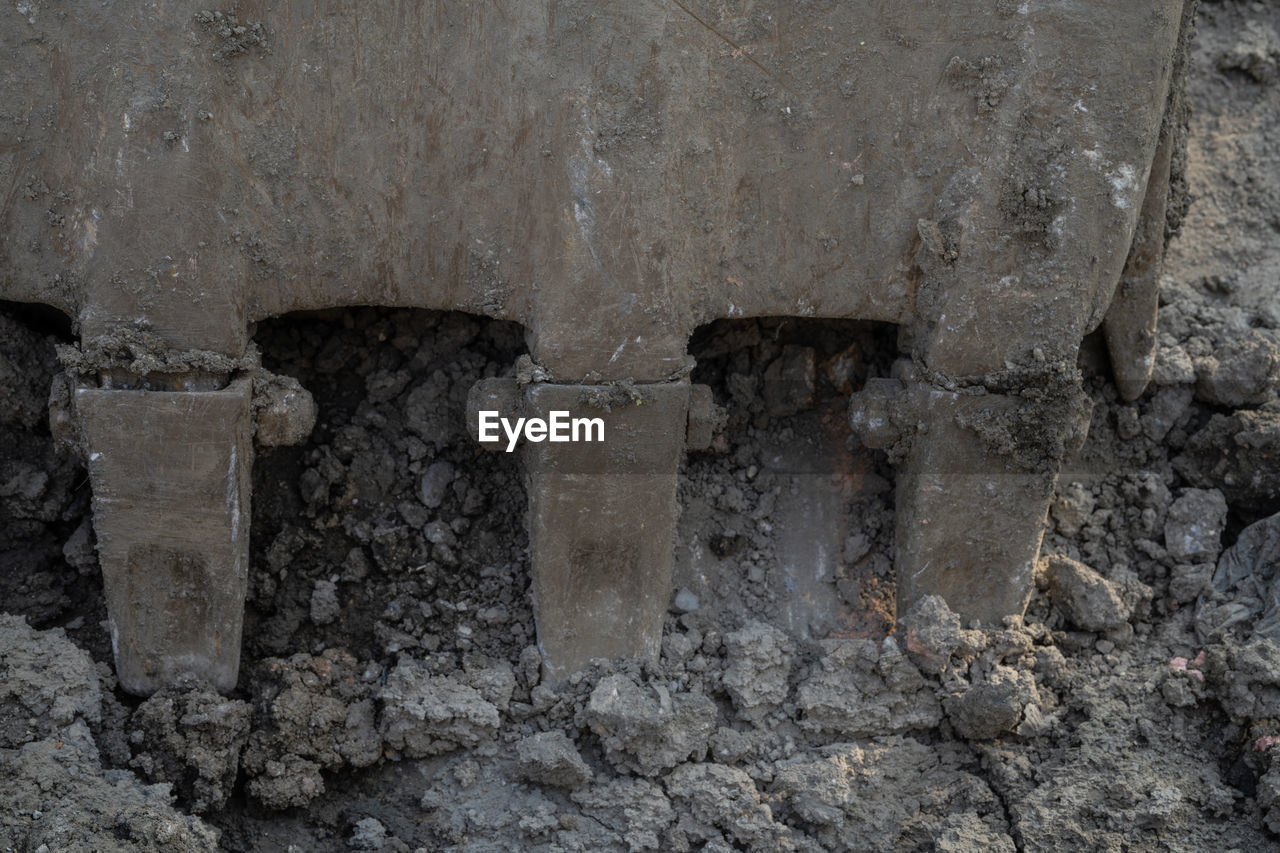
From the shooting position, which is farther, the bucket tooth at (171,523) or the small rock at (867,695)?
the small rock at (867,695)

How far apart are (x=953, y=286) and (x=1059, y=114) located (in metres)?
0.49

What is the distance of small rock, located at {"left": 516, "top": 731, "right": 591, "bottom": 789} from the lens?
3.08 m

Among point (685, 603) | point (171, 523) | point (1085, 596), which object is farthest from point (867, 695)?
point (171, 523)

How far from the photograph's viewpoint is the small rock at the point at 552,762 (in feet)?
10.1

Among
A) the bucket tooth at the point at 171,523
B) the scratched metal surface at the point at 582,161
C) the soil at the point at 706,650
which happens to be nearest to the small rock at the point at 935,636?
the soil at the point at 706,650

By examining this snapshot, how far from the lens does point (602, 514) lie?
320cm

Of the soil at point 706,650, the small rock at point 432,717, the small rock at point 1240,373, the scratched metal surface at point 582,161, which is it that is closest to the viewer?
the scratched metal surface at point 582,161

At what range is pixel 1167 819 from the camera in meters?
2.99

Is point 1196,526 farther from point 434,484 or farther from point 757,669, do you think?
point 434,484

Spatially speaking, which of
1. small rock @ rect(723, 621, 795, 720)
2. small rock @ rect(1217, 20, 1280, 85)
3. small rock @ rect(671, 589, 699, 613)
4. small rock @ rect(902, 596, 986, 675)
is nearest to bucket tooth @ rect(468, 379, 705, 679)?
small rock @ rect(671, 589, 699, 613)
